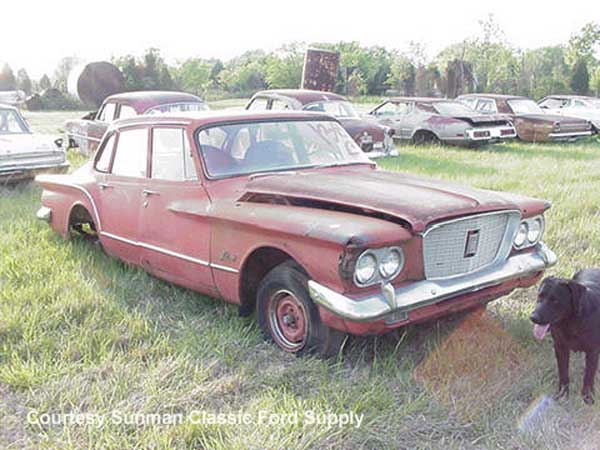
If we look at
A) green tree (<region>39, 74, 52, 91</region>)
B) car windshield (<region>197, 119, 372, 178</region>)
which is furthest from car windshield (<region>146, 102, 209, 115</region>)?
green tree (<region>39, 74, 52, 91</region>)

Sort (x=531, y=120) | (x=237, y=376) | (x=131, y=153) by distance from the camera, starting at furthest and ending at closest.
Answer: (x=531, y=120), (x=131, y=153), (x=237, y=376)

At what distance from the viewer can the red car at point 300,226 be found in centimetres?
323

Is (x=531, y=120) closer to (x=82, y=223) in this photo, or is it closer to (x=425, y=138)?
(x=425, y=138)

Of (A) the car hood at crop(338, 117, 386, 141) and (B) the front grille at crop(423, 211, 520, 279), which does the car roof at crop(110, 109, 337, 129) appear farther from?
(A) the car hood at crop(338, 117, 386, 141)

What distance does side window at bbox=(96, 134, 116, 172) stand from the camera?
5.21m

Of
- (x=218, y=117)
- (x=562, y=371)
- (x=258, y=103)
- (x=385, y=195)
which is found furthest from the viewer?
(x=258, y=103)

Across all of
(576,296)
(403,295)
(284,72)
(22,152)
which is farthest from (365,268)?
(284,72)

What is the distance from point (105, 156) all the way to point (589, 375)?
410 centimetres

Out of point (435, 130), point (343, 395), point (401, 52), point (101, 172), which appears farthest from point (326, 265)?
point (401, 52)

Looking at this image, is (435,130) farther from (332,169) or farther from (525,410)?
(525,410)

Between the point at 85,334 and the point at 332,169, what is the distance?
208cm

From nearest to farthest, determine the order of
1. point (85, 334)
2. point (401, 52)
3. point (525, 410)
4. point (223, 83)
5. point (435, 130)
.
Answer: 1. point (525, 410)
2. point (85, 334)
3. point (435, 130)
4. point (401, 52)
5. point (223, 83)

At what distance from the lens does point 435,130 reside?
1422cm

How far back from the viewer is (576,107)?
62.5 ft
